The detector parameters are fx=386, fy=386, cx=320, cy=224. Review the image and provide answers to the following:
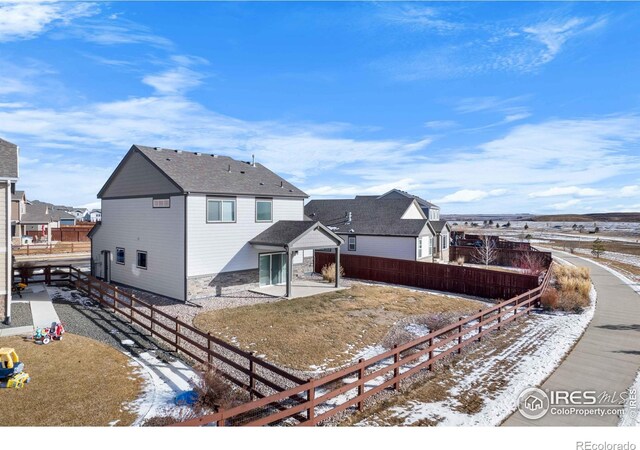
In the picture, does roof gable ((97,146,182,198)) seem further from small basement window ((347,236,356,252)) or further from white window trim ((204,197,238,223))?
small basement window ((347,236,356,252))

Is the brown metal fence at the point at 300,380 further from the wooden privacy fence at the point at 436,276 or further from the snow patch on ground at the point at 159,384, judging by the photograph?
the wooden privacy fence at the point at 436,276

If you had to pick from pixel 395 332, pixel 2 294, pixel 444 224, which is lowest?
pixel 395 332

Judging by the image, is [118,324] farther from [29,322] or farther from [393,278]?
[393,278]

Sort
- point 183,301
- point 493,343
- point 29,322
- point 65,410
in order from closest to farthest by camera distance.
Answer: point 65,410 → point 493,343 → point 29,322 → point 183,301

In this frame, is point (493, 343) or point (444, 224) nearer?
point (493, 343)

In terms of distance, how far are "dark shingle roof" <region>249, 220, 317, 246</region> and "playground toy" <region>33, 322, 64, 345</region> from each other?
10516 millimetres

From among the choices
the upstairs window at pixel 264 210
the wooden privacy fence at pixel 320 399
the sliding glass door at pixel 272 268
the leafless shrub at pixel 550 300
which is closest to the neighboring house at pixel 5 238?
the upstairs window at pixel 264 210

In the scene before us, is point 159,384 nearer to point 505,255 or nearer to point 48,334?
point 48,334

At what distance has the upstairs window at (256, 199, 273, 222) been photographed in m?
22.8

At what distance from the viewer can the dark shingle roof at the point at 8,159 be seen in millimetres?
14047

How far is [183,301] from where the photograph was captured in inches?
750

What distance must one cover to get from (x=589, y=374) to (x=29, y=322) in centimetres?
1858
